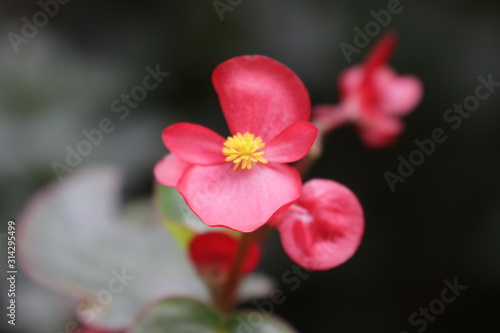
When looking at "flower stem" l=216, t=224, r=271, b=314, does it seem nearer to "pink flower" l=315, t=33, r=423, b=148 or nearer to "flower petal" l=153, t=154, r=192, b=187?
"flower petal" l=153, t=154, r=192, b=187

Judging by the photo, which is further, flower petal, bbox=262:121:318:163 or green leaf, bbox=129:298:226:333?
green leaf, bbox=129:298:226:333

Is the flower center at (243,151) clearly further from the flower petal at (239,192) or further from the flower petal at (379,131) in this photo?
the flower petal at (379,131)

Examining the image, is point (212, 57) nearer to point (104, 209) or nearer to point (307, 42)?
point (307, 42)

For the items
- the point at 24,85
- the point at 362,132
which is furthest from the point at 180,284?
the point at 24,85

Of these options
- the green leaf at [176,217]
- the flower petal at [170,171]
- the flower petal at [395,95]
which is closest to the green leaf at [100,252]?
the green leaf at [176,217]

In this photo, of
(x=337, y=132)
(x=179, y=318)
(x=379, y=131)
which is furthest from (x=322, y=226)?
(x=337, y=132)

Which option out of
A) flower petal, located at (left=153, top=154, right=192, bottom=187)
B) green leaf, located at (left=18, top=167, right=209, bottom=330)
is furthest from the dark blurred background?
flower petal, located at (left=153, top=154, right=192, bottom=187)
